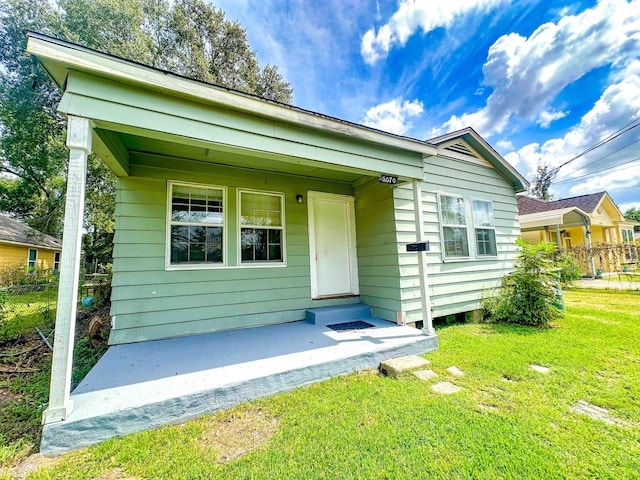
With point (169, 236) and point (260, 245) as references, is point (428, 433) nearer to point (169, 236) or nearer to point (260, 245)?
point (260, 245)

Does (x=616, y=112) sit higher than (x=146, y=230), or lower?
higher

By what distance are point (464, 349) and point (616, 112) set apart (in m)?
22.3

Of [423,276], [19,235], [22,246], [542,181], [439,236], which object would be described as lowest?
[423,276]

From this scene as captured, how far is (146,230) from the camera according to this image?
3762 millimetres

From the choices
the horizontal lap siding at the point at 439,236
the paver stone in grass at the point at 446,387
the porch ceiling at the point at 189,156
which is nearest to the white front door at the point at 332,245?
the porch ceiling at the point at 189,156

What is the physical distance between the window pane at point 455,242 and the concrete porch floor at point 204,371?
7.00 ft

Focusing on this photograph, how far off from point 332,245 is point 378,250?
0.92 metres

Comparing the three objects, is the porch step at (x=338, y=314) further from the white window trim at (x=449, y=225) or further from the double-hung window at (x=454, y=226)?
the double-hung window at (x=454, y=226)

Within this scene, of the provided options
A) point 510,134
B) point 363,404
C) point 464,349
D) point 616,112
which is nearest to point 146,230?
point 363,404

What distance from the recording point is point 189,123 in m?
2.59

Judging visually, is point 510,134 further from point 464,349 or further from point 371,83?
point 464,349

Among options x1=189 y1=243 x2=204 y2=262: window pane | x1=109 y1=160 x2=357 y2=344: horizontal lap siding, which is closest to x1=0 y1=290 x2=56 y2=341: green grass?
x1=109 y1=160 x2=357 y2=344: horizontal lap siding

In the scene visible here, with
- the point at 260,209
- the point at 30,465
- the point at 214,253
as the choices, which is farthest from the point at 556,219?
the point at 30,465

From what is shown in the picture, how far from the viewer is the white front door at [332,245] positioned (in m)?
4.98
